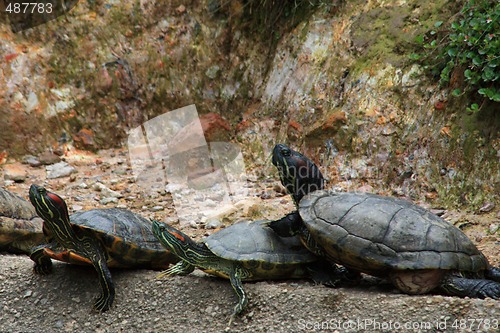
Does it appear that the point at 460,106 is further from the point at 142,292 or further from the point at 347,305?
the point at 142,292

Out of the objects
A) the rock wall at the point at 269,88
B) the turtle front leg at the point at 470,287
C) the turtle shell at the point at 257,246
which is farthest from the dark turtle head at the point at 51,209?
the rock wall at the point at 269,88

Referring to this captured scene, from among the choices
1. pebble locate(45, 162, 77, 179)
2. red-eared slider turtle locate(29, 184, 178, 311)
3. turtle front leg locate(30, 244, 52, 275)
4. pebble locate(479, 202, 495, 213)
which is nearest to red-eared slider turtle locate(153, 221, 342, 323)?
red-eared slider turtle locate(29, 184, 178, 311)

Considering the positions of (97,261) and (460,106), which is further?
(460,106)

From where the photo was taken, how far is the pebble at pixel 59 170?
19.6 ft

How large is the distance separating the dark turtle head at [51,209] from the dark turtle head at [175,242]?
0.57 m

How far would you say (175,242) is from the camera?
3059mm

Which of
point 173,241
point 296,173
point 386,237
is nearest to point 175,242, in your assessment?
point 173,241

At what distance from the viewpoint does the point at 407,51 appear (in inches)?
189

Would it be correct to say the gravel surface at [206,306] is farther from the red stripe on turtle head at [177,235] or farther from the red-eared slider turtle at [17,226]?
the red-eared slider turtle at [17,226]

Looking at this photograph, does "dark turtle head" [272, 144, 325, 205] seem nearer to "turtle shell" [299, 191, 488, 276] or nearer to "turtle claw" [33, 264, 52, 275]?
"turtle shell" [299, 191, 488, 276]

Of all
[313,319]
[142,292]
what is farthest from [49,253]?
[313,319]

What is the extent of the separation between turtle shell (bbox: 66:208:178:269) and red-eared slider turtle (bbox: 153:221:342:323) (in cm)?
22

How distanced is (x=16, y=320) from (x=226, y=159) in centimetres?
336

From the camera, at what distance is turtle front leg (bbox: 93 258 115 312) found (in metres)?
3.00
